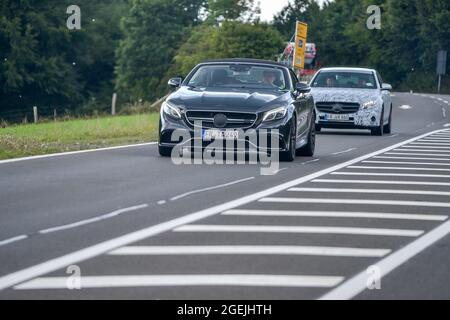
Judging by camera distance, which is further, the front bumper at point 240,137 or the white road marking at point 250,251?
the front bumper at point 240,137

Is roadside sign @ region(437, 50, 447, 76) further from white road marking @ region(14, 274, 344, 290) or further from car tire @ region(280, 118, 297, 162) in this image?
white road marking @ region(14, 274, 344, 290)

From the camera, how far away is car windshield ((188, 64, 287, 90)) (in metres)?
21.6

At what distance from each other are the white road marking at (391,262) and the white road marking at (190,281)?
0.42ft

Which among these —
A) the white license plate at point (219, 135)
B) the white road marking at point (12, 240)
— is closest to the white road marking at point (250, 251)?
the white road marking at point (12, 240)

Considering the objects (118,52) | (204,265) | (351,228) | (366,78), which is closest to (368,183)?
(351,228)

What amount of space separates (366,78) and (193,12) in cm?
9343

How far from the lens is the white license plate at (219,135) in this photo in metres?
20.1

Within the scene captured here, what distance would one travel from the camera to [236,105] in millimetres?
20219

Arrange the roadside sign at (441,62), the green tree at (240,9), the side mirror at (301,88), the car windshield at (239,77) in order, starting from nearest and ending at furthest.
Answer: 1. the car windshield at (239,77)
2. the side mirror at (301,88)
3. the green tree at (240,9)
4. the roadside sign at (441,62)

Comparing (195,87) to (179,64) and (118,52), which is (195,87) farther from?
(118,52)

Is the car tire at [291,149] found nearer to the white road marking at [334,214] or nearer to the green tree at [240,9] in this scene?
the white road marking at [334,214]

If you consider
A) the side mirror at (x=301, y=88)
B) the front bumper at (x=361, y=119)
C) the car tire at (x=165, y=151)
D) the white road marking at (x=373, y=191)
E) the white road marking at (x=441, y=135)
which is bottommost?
the white road marking at (x=441, y=135)
